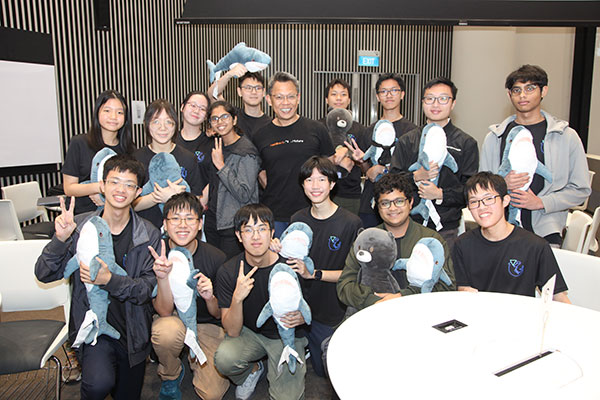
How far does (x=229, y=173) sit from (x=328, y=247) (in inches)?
30.2

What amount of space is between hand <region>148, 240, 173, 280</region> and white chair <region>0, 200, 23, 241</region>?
190 centimetres

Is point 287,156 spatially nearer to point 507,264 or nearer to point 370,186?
point 370,186

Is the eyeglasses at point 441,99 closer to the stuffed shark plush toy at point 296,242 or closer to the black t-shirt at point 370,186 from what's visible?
the black t-shirt at point 370,186

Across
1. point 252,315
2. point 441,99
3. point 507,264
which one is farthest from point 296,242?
point 441,99

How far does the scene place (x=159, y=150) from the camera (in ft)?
8.93

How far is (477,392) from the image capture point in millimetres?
1207

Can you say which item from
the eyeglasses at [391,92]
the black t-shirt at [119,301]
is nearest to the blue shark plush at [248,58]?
the eyeglasses at [391,92]

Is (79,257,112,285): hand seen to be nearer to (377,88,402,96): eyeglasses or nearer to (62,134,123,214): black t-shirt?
(62,134,123,214): black t-shirt

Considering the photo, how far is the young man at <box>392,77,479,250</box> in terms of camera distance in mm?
2602

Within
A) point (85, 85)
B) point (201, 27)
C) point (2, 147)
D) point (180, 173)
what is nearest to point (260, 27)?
point (201, 27)

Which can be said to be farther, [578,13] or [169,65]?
[169,65]

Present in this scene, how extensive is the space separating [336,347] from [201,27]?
592cm

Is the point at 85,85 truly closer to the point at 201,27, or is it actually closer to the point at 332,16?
the point at 201,27

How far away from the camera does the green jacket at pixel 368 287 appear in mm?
2168
